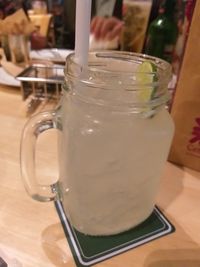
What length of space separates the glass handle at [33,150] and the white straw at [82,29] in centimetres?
7

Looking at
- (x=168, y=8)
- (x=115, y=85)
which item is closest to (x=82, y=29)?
(x=115, y=85)

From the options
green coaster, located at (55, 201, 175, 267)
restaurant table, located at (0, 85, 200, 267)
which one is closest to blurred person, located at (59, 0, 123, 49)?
restaurant table, located at (0, 85, 200, 267)

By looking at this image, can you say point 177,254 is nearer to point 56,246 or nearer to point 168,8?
point 56,246

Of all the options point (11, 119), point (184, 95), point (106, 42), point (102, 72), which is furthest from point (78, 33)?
point (106, 42)

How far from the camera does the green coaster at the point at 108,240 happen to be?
0.33m

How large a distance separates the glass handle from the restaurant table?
4 centimetres

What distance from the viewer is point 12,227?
1.17 feet

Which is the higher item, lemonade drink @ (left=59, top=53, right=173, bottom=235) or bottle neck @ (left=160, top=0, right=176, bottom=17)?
bottle neck @ (left=160, top=0, right=176, bottom=17)

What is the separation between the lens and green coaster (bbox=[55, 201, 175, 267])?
327 mm

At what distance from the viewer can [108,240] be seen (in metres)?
0.35

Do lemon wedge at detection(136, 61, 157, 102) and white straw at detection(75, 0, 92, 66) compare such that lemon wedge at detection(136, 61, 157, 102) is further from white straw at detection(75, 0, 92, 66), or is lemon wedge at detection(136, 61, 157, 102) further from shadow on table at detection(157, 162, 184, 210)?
shadow on table at detection(157, 162, 184, 210)

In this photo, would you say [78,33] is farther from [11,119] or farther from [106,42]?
[106,42]

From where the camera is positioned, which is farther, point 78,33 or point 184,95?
point 184,95

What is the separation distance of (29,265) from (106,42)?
0.64m
